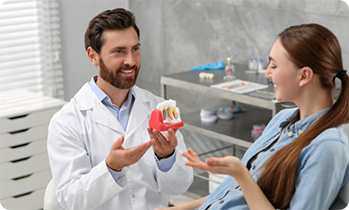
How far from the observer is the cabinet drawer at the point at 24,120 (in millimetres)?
2885

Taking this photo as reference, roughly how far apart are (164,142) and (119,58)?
388mm

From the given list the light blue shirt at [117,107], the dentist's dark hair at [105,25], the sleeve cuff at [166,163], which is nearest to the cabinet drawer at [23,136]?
the light blue shirt at [117,107]

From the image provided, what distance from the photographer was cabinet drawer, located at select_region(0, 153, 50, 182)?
290 centimetres

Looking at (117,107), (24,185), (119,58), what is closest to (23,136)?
(24,185)

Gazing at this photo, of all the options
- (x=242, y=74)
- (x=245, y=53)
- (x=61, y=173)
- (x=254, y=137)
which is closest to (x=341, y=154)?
(x=61, y=173)

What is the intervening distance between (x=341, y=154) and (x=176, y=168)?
757 millimetres

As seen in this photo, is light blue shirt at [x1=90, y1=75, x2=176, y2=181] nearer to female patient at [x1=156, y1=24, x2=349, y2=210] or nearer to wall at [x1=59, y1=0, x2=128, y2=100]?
female patient at [x1=156, y1=24, x2=349, y2=210]

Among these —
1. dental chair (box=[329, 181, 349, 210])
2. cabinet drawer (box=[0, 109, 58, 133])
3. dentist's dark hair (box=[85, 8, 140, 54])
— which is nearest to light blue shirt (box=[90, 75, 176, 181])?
dentist's dark hair (box=[85, 8, 140, 54])

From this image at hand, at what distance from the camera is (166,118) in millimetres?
1690

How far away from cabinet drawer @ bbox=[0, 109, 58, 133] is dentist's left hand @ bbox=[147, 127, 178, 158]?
1521 mm

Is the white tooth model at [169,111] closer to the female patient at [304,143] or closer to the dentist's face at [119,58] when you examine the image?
the dentist's face at [119,58]

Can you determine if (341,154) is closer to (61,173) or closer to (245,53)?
(61,173)

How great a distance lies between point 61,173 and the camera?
168 cm

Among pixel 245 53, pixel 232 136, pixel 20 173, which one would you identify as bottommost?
pixel 20 173
